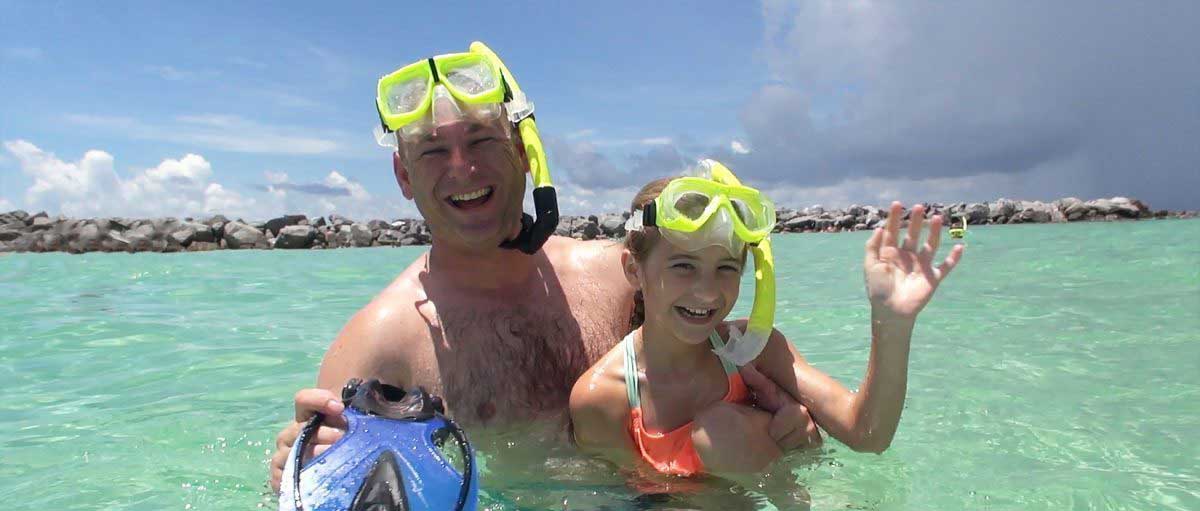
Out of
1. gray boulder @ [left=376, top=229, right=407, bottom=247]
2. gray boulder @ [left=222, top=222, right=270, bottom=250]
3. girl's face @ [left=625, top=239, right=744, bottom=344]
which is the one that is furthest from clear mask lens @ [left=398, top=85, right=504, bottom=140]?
gray boulder @ [left=376, top=229, right=407, bottom=247]

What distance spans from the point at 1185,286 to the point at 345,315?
8042mm

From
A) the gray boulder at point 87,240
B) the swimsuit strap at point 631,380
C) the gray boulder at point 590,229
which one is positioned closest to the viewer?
the swimsuit strap at point 631,380

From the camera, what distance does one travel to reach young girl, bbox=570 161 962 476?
2275 mm

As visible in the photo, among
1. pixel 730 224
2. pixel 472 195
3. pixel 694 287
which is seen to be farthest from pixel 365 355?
pixel 730 224

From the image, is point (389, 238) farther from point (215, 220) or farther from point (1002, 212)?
point (1002, 212)

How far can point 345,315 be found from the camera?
863cm

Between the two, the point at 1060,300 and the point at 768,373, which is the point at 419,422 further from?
the point at 1060,300

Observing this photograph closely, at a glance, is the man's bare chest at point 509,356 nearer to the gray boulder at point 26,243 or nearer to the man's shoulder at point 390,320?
the man's shoulder at point 390,320

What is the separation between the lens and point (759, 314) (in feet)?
8.37

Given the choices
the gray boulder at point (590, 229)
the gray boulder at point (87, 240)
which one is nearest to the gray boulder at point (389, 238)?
the gray boulder at point (590, 229)

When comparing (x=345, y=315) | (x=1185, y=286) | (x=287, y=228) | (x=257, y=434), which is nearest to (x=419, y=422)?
(x=257, y=434)

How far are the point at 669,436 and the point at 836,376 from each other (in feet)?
8.96

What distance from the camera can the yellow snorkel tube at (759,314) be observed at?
2.56 metres

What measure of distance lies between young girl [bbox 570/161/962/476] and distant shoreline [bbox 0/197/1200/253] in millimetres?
15619
